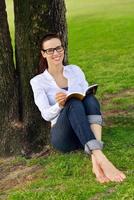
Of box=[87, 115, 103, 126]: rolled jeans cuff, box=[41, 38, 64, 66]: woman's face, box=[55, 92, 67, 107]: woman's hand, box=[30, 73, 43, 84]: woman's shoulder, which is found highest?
box=[41, 38, 64, 66]: woman's face

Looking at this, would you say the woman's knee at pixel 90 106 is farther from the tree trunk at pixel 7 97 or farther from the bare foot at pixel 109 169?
the tree trunk at pixel 7 97

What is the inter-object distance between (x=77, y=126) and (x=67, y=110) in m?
0.25

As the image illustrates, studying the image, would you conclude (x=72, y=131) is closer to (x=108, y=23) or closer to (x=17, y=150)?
(x=17, y=150)

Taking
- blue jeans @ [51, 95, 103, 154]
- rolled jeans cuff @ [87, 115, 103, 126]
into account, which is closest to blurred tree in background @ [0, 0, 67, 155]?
blue jeans @ [51, 95, 103, 154]

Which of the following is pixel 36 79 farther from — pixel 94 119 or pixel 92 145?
pixel 92 145

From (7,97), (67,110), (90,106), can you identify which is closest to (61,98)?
(67,110)

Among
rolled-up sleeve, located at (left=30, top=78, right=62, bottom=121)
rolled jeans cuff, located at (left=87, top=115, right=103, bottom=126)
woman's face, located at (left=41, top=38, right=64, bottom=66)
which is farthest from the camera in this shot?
woman's face, located at (left=41, top=38, right=64, bottom=66)

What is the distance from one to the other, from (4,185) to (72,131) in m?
0.95

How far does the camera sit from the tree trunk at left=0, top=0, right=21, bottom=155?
275 inches

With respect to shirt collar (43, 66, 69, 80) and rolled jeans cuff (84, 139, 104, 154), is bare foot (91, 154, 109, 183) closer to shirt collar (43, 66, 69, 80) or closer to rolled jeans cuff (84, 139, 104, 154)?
rolled jeans cuff (84, 139, 104, 154)

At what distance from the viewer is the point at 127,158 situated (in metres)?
6.03

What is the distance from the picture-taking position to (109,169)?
5.45m

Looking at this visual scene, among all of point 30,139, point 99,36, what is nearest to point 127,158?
point 30,139

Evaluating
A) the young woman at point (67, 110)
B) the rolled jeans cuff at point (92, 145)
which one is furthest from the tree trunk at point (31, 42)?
the rolled jeans cuff at point (92, 145)
